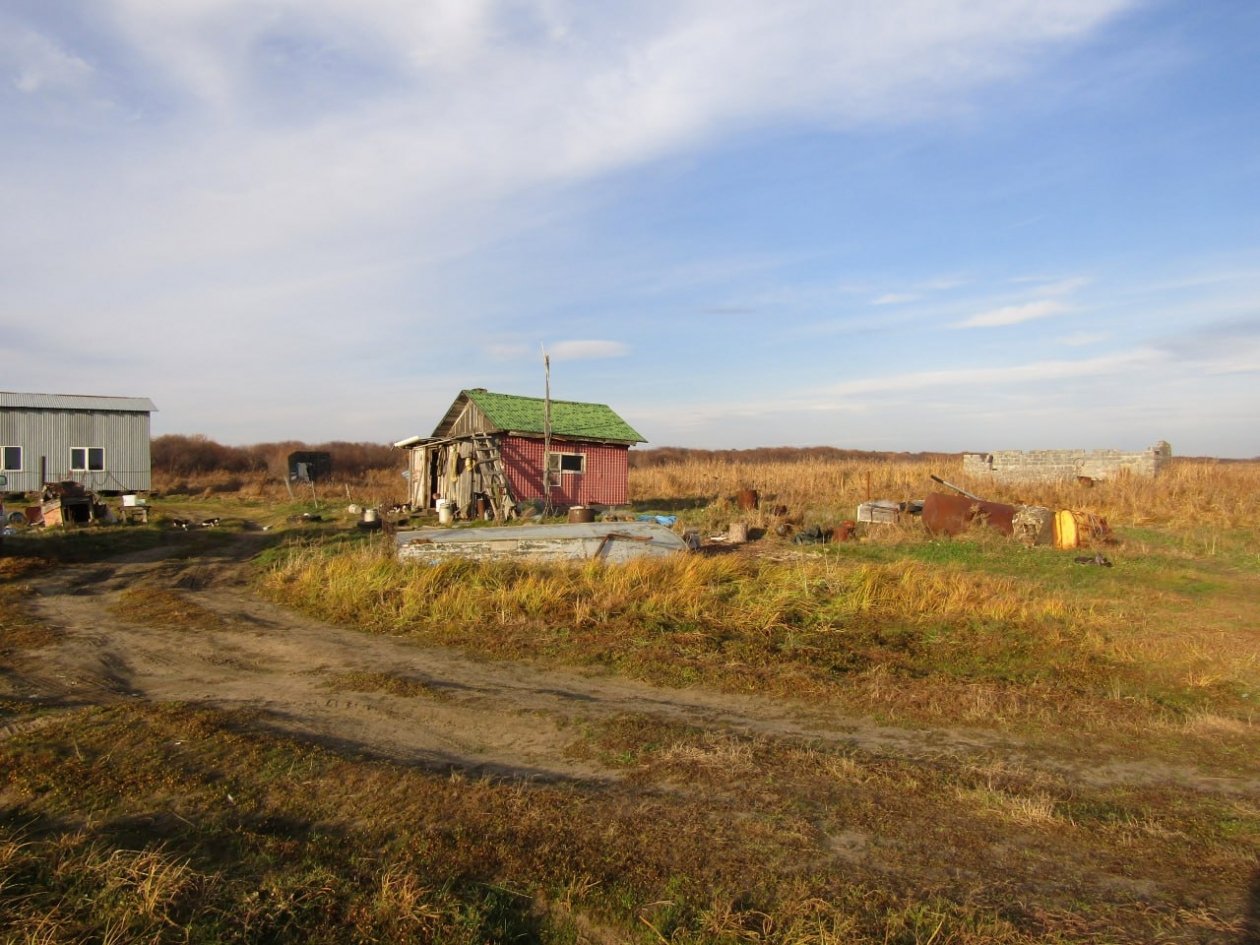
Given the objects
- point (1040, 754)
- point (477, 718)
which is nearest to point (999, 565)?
point (1040, 754)

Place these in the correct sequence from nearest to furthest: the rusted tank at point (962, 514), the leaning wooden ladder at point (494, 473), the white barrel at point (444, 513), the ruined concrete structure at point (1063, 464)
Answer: the rusted tank at point (962, 514)
the white barrel at point (444, 513)
the leaning wooden ladder at point (494, 473)
the ruined concrete structure at point (1063, 464)

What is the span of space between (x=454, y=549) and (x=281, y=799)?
820 cm

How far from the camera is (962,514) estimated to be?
17953 millimetres

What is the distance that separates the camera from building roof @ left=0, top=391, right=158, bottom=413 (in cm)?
2997

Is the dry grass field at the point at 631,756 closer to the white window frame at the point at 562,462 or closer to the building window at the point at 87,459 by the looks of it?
the white window frame at the point at 562,462

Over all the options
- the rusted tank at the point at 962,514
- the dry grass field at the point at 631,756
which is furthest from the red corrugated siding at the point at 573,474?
the dry grass field at the point at 631,756

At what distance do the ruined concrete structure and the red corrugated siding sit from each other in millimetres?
13920

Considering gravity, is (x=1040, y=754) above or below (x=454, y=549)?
below

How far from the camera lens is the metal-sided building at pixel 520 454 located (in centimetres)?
2384

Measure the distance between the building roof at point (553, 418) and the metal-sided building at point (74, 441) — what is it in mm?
13501

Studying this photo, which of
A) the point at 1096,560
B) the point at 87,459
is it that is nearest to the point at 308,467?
the point at 87,459

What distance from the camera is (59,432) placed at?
3052cm

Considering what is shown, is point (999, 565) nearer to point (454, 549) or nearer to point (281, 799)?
point (454, 549)

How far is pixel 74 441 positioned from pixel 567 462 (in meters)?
19.6
